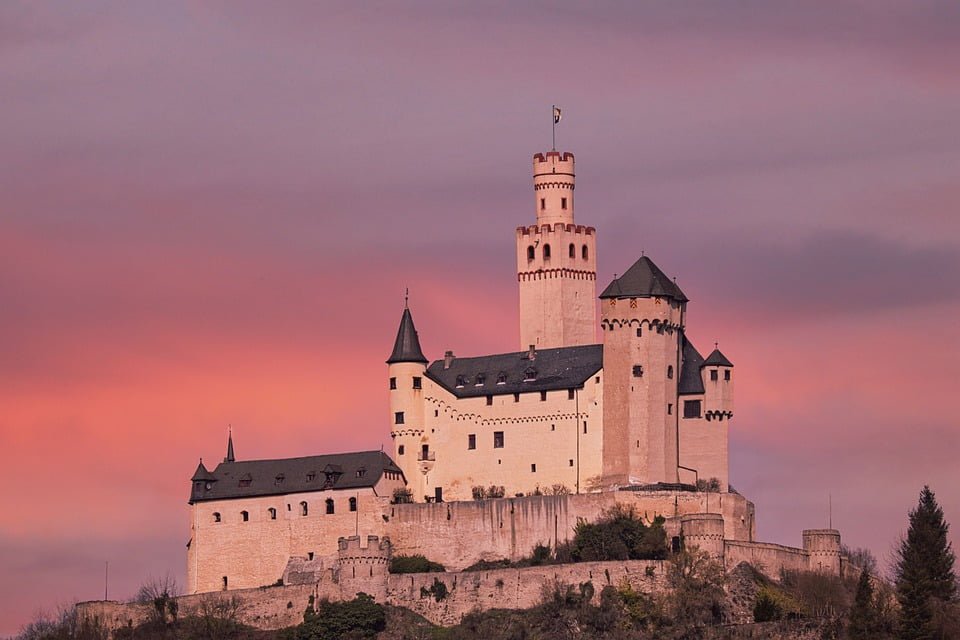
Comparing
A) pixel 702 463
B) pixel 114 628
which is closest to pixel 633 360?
pixel 702 463

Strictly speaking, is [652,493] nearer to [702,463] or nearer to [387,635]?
[702,463]

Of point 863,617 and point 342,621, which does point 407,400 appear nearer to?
point 342,621

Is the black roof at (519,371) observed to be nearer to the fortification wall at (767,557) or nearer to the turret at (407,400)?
the turret at (407,400)

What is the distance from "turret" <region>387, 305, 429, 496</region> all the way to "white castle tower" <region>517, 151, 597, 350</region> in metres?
5.58

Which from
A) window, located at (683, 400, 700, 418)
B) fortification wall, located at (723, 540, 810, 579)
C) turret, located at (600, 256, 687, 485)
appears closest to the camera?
fortification wall, located at (723, 540, 810, 579)

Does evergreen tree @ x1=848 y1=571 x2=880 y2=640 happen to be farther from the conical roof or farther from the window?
the conical roof

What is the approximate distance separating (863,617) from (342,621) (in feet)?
68.8

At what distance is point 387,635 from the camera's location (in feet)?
395

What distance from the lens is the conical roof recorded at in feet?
433

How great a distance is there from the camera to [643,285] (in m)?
128

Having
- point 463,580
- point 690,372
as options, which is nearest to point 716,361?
point 690,372

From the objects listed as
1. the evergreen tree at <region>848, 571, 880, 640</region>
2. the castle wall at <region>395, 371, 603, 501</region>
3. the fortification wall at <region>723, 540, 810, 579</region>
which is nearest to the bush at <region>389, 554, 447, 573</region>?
the castle wall at <region>395, 371, 603, 501</region>

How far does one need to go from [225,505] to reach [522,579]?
16112 mm

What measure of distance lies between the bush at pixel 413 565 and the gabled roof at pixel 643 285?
44.3ft
